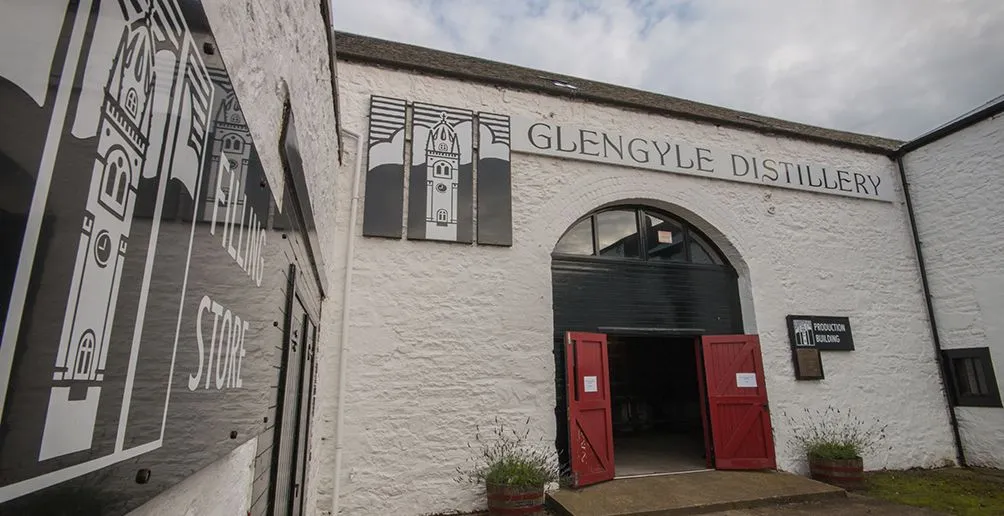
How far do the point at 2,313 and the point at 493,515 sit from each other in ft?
17.9

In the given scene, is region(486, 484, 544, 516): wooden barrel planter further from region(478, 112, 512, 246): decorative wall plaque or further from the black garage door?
region(478, 112, 512, 246): decorative wall plaque

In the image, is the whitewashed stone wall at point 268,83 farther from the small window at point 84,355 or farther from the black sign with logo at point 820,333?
the black sign with logo at point 820,333

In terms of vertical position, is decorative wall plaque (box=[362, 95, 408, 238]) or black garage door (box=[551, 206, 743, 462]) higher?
decorative wall plaque (box=[362, 95, 408, 238])

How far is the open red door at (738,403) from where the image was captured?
6.92 m

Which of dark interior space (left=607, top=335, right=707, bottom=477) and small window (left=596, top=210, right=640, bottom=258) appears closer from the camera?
small window (left=596, top=210, right=640, bottom=258)

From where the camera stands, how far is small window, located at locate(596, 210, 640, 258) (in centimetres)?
745

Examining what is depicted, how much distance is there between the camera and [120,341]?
646mm

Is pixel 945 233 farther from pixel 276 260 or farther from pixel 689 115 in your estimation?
pixel 276 260

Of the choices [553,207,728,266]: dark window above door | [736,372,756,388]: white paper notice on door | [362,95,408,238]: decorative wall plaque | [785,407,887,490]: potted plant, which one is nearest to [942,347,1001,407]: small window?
[785,407,887,490]: potted plant

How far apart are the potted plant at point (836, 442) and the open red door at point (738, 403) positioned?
0.56 metres

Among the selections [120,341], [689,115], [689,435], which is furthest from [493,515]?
[689,435]

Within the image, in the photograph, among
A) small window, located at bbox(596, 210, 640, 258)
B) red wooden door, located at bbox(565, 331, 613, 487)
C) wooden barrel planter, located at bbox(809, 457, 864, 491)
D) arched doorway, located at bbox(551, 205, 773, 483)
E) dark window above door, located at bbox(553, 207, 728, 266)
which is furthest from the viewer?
small window, located at bbox(596, 210, 640, 258)

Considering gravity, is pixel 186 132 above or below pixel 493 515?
above

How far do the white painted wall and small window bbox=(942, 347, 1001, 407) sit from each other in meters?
0.09
